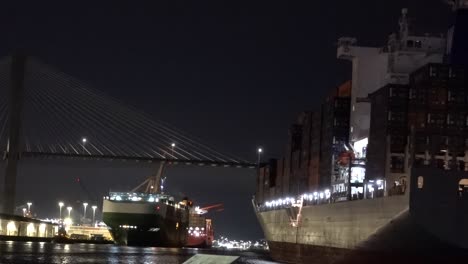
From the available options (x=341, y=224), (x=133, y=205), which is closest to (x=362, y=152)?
(x=341, y=224)

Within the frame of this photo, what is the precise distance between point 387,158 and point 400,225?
3176 millimetres

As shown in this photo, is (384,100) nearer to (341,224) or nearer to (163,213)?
(341,224)

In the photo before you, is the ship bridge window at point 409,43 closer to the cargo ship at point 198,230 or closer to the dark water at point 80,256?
the dark water at point 80,256

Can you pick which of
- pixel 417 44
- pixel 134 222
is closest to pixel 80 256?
pixel 417 44

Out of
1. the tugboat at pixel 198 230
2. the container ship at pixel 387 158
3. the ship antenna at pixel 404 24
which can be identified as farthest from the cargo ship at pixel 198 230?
the ship antenna at pixel 404 24

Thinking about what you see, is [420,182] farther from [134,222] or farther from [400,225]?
[134,222]

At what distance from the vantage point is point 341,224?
121ft

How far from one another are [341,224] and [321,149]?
5.73 metres

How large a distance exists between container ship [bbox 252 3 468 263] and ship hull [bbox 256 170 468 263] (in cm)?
4

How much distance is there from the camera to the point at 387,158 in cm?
3219

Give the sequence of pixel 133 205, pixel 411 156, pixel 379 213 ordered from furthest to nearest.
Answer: pixel 133 205, pixel 379 213, pixel 411 156

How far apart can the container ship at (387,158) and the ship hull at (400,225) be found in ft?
0.13

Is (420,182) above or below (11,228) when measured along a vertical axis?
above

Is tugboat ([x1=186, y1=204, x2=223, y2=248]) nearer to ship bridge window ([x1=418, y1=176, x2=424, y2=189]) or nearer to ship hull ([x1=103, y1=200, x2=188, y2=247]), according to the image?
ship hull ([x1=103, y1=200, x2=188, y2=247])
